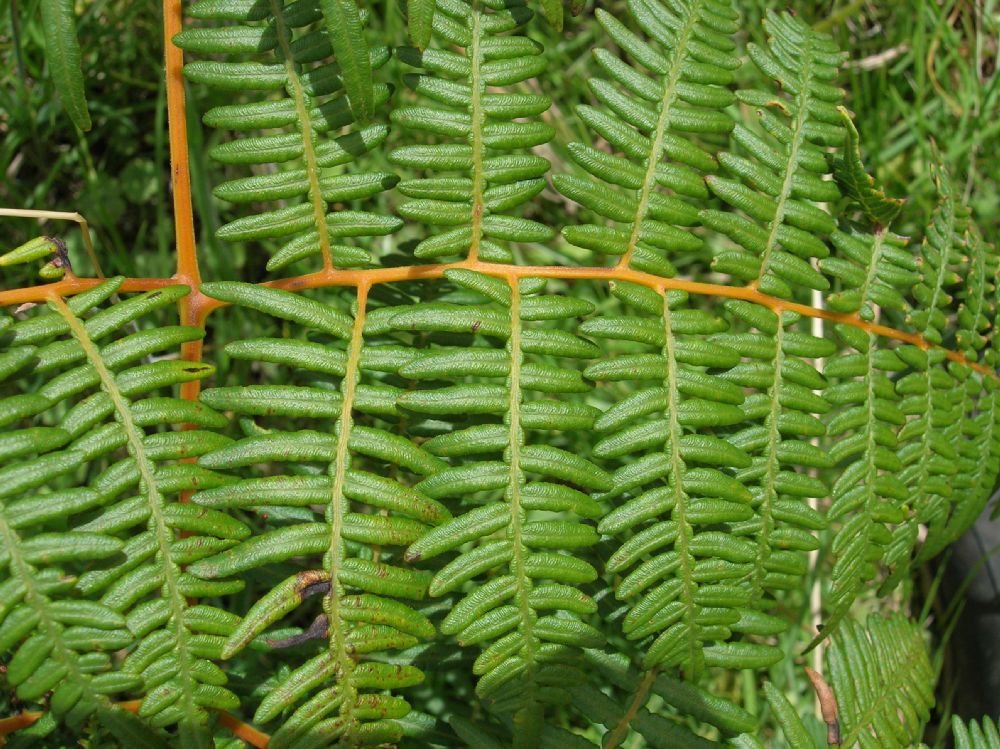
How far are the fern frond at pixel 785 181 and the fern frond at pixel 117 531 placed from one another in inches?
47.7

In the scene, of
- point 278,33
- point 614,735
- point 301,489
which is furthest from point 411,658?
point 278,33

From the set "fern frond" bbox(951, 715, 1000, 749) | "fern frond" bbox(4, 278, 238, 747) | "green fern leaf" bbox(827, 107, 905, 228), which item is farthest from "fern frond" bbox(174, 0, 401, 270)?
"fern frond" bbox(951, 715, 1000, 749)

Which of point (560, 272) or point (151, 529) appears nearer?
point (151, 529)

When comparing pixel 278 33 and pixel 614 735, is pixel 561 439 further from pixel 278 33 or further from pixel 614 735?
pixel 278 33

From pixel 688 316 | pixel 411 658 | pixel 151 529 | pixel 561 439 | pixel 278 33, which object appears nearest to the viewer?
pixel 151 529

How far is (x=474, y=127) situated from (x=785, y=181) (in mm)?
714

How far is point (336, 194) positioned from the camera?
187 cm

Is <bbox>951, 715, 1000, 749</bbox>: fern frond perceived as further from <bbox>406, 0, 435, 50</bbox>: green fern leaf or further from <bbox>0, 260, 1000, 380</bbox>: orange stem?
<bbox>406, 0, 435, 50</bbox>: green fern leaf

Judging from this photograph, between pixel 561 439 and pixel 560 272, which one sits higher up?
pixel 560 272

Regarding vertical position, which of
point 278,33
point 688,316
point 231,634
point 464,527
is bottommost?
point 231,634

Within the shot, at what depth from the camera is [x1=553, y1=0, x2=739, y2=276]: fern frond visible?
6.25 ft

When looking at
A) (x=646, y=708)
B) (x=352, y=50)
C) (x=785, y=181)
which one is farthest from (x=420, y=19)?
(x=646, y=708)

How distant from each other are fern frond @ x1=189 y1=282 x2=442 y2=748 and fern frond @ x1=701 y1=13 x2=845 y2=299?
2.73 ft

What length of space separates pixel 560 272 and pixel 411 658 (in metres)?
0.97
